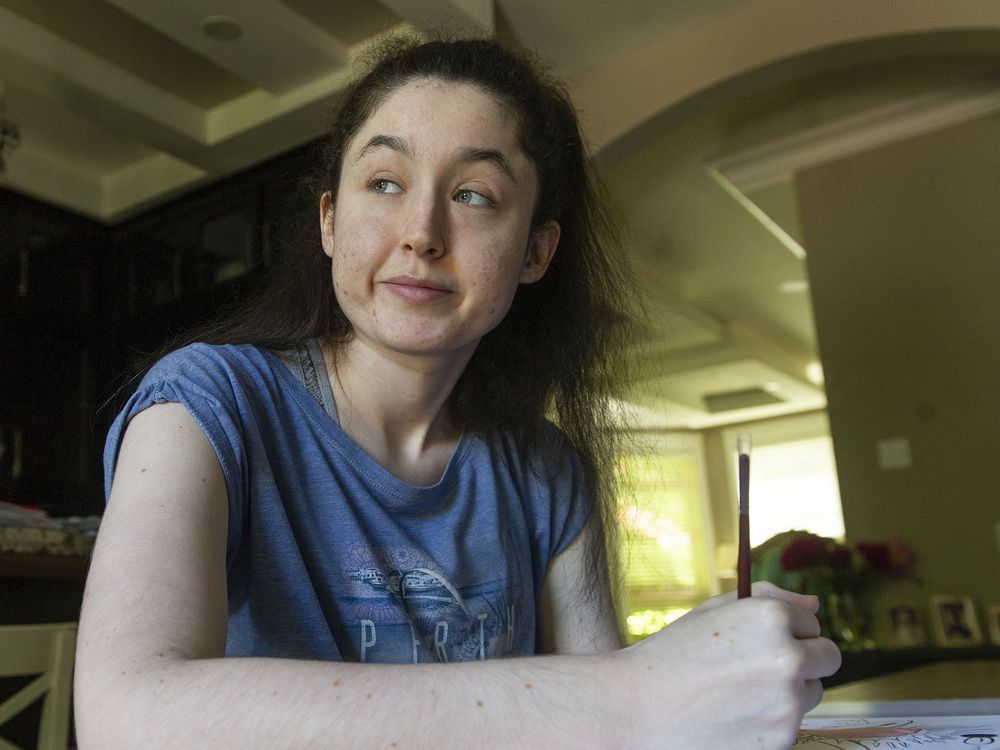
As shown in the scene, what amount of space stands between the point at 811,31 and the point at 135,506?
314cm

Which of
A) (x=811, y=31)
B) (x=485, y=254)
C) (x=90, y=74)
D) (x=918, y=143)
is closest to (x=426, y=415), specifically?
(x=485, y=254)

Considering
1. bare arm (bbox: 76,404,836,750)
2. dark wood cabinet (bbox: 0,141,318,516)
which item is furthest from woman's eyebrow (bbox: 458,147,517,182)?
dark wood cabinet (bbox: 0,141,318,516)

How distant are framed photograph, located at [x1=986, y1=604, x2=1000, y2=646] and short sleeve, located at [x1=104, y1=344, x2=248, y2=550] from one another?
3.44 metres

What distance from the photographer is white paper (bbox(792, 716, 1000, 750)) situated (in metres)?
0.57

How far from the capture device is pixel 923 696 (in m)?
1.04

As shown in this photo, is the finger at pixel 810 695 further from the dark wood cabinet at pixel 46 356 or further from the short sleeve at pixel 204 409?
the dark wood cabinet at pixel 46 356

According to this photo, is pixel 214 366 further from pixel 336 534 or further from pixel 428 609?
pixel 428 609

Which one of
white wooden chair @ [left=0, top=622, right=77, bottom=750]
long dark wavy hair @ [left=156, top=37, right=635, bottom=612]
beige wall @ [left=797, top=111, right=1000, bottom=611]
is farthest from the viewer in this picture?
beige wall @ [left=797, top=111, right=1000, bottom=611]

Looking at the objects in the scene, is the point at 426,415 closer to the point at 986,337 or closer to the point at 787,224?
the point at 986,337

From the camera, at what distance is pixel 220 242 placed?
402 cm

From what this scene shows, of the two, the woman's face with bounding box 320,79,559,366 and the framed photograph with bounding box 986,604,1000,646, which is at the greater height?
the woman's face with bounding box 320,79,559,366

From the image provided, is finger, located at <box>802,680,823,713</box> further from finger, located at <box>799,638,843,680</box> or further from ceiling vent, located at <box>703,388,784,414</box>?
ceiling vent, located at <box>703,388,784,414</box>

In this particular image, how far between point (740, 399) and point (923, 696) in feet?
27.6

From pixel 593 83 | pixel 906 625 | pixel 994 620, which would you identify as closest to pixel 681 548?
pixel 906 625
